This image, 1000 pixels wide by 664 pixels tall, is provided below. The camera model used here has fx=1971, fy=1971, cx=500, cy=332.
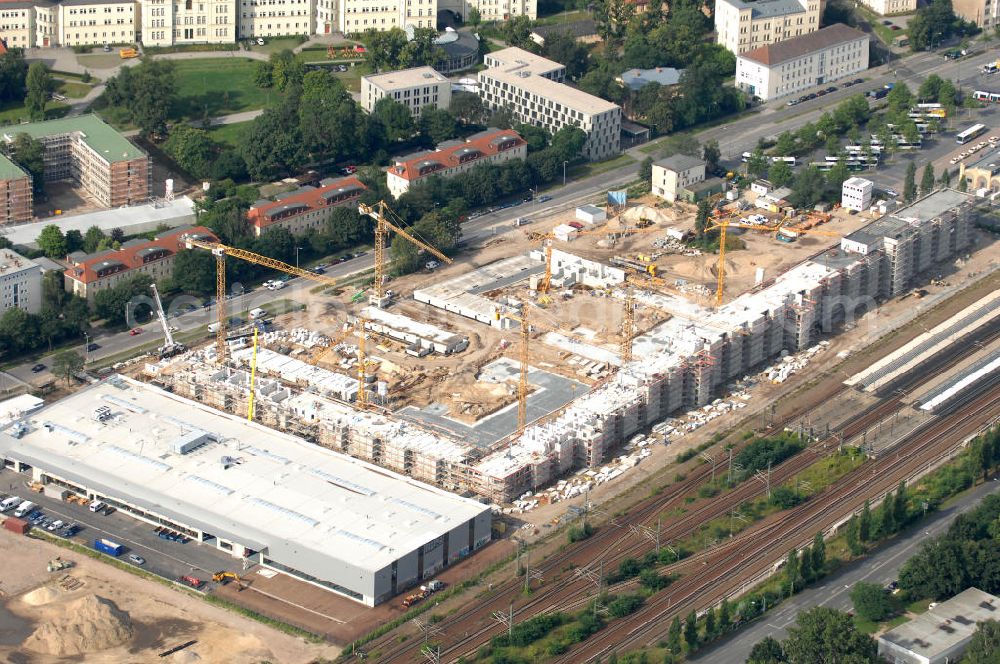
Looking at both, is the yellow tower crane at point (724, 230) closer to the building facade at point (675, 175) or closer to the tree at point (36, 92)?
the building facade at point (675, 175)

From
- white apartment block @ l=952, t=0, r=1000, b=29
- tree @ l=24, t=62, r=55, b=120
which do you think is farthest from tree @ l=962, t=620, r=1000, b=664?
white apartment block @ l=952, t=0, r=1000, b=29

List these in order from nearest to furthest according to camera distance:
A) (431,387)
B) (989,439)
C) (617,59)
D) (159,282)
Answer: (989,439), (431,387), (159,282), (617,59)

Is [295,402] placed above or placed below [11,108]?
below

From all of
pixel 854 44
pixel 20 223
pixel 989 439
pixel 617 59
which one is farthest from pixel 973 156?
pixel 20 223

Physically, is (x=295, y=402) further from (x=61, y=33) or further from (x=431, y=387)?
(x=61, y=33)

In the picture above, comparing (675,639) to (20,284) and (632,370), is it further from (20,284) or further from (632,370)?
(20,284)

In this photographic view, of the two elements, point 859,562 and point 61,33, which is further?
point 61,33
